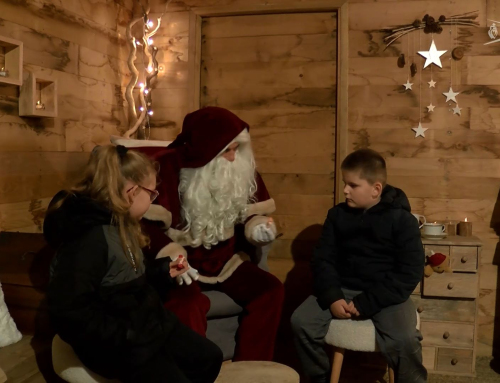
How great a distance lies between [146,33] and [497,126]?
6.69 feet

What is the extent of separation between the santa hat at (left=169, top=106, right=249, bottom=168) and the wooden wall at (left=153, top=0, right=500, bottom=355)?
3.09 ft

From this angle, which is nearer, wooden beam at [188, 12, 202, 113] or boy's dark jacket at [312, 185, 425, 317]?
boy's dark jacket at [312, 185, 425, 317]

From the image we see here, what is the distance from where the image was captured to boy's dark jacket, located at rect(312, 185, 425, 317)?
2148 millimetres

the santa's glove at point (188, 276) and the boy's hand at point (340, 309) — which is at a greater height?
the santa's glove at point (188, 276)

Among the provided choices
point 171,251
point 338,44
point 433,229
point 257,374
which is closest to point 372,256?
point 433,229

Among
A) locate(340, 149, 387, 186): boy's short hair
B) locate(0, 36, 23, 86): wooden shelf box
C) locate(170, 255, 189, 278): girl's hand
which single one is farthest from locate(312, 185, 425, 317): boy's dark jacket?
locate(0, 36, 23, 86): wooden shelf box

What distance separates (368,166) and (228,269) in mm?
775

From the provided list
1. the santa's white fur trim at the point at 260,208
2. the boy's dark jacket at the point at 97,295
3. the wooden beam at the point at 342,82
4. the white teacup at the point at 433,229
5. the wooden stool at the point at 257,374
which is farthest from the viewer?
the wooden beam at the point at 342,82

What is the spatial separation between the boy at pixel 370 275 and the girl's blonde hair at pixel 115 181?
862 millimetres

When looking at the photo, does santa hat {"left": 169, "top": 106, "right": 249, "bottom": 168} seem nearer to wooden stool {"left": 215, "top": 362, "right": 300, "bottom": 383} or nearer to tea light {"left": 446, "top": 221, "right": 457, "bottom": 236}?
wooden stool {"left": 215, "top": 362, "right": 300, "bottom": 383}

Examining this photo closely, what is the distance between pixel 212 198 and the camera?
2.39m

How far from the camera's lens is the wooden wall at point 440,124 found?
2863 mm

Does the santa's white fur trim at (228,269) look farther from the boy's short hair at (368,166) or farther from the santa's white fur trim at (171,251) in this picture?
the boy's short hair at (368,166)

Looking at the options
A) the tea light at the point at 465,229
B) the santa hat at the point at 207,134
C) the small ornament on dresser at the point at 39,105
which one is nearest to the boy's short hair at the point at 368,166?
the santa hat at the point at 207,134
